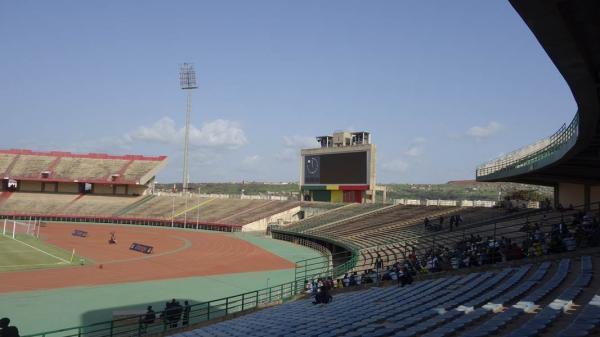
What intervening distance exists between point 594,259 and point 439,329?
9318 mm

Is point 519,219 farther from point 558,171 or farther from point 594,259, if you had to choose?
point 594,259

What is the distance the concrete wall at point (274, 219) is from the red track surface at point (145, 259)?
252 inches

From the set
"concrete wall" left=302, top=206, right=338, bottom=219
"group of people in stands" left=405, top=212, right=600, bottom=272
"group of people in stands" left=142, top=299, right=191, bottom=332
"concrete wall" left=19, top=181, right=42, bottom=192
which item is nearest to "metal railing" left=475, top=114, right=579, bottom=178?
"group of people in stands" left=405, top=212, right=600, bottom=272

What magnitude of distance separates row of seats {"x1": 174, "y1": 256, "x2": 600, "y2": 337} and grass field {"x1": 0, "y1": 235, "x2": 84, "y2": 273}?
2320 cm

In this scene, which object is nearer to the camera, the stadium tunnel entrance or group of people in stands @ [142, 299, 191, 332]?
group of people in stands @ [142, 299, 191, 332]

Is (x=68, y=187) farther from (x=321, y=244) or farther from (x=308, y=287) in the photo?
(x=308, y=287)

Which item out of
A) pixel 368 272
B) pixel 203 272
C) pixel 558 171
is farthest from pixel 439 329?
pixel 203 272

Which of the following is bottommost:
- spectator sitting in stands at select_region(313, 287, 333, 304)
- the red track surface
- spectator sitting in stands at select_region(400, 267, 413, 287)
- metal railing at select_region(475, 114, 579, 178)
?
the red track surface

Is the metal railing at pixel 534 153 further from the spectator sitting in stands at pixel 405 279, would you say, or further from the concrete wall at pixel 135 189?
the concrete wall at pixel 135 189

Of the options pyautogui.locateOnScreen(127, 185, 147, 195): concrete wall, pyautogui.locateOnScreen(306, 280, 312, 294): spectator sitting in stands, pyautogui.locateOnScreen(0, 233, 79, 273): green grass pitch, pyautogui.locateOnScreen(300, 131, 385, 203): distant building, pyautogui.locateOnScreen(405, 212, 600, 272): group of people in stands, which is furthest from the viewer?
pyautogui.locateOnScreen(127, 185, 147, 195): concrete wall

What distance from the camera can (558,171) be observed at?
27828 millimetres

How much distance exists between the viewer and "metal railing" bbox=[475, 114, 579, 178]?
18453 millimetres

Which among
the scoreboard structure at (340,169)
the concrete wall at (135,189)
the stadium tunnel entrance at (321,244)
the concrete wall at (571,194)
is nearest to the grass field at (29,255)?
the stadium tunnel entrance at (321,244)

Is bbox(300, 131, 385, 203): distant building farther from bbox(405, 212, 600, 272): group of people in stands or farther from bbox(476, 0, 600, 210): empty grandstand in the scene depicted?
→ bbox(405, 212, 600, 272): group of people in stands
